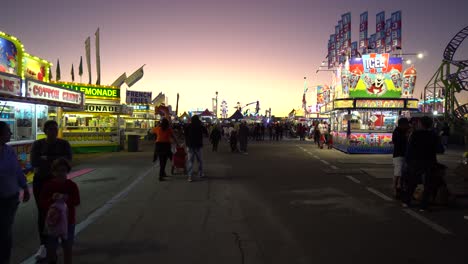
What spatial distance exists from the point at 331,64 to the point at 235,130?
69.8ft

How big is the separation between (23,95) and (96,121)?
51.3 ft

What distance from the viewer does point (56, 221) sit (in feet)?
13.7

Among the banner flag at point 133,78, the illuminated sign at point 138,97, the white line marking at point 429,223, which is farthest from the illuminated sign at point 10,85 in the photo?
the illuminated sign at point 138,97

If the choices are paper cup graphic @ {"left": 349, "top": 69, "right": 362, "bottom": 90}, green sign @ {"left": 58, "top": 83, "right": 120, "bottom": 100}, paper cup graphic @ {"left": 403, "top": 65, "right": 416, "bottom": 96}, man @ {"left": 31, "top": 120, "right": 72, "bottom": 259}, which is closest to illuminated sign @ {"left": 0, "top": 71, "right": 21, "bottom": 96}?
man @ {"left": 31, "top": 120, "right": 72, "bottom": 259}

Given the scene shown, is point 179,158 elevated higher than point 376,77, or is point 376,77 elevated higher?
point 376,77

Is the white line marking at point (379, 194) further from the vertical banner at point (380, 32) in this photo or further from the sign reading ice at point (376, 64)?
the vertical banner at point (380, 32)

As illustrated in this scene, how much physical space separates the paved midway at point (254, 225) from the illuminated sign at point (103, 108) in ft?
46.7

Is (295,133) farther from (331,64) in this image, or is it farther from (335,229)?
(335,229)

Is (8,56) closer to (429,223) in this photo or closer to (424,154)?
(424,154)

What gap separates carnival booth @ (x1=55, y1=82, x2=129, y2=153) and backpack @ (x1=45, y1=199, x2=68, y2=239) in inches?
729

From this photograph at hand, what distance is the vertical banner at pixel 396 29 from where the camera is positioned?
97.4ft

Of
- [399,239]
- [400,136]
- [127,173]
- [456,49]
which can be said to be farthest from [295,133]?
[399,239]

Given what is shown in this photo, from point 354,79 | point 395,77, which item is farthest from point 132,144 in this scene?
point 395,77

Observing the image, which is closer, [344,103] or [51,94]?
[51,94]
